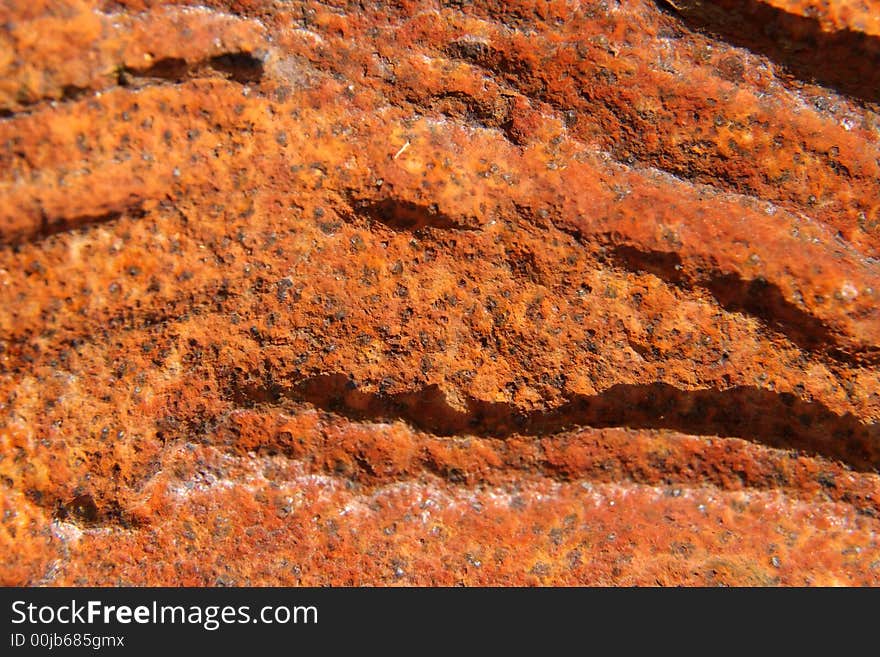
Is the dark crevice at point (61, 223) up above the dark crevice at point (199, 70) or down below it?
below

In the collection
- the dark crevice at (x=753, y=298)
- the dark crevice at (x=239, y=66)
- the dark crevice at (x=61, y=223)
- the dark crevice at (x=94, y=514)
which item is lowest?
the dark crevice at (x=94, y=514)

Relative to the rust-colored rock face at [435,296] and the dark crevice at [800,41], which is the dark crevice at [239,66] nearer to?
the rust-colored rock face at [435,296]

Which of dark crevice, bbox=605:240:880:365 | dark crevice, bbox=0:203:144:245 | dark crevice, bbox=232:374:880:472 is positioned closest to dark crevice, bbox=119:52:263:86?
dark crevice, bbox=0:203:144:245

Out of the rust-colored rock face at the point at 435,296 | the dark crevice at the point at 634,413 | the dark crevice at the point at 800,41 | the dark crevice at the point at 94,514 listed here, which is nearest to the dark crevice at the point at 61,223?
the rust-colored rock face at the point at 435,296

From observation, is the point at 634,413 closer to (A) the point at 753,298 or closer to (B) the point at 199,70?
(A) the point at 753,298

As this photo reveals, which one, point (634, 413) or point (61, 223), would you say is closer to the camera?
point (61, 223)

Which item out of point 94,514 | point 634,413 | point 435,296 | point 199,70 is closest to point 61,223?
point 199,70

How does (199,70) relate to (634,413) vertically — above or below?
above
